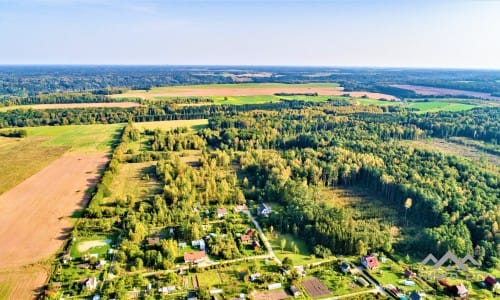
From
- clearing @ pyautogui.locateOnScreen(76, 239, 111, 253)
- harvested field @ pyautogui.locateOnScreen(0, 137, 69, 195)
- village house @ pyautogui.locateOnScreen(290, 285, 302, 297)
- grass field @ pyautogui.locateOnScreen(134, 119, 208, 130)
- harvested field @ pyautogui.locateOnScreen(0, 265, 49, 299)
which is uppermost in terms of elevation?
grass field @ pyautogui.locateOnScreen(134, 119, 208, 130)

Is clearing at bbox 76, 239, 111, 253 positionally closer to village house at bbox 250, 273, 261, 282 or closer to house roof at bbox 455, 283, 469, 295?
village house at bbox 250, 273, 261, 282

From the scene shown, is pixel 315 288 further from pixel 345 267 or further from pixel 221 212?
pixel 221 212

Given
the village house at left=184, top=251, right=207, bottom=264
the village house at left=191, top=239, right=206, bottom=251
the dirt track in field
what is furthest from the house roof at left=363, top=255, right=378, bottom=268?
the dirt track in field

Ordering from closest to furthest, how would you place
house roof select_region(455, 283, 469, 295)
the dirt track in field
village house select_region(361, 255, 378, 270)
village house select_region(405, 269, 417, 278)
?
house roof select_region(455, 283, 469, 295), village house select_region(405, 269, 417, 278), the dirt track in field, village house select_region(361, 255, 378, 270)

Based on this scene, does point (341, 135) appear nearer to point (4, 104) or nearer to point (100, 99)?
point (100, 99)

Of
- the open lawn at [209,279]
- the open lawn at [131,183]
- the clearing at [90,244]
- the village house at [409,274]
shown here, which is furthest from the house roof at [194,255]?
the village house at [409,274]

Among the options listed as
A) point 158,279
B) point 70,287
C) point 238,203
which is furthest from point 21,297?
point 238,203
